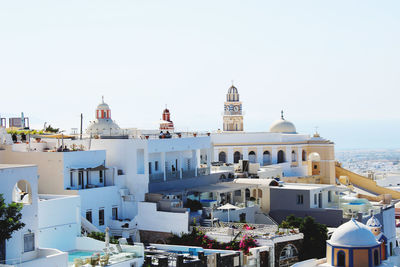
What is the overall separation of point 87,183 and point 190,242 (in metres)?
6.47

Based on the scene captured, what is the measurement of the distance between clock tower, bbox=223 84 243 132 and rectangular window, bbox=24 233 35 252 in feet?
168

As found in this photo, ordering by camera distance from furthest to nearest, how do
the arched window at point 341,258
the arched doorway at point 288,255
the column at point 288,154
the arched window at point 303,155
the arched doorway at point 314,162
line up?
the arched window at point 303,155 < the arched doorway at point 314,162 < the column at point 288,154 < the arched doorway at point 288,255 < the arched window at point 341,258

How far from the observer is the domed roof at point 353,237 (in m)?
30.1

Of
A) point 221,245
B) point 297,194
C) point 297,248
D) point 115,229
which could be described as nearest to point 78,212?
point 115,229

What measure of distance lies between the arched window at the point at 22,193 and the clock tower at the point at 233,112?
156ft

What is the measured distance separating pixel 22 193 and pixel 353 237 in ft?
47.7

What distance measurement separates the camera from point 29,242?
2838 centimetres

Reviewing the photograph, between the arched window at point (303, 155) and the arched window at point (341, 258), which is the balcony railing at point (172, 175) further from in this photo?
the arched window at point (303, 155)

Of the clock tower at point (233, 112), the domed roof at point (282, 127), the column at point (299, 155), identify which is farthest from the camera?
the clock tower at point (233, 112)

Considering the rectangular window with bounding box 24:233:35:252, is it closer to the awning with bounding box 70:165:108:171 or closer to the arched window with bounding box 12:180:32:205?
the arched window with bounding box 12:180:32:205

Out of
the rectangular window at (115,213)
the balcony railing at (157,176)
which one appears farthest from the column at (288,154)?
the rectangular window at (115,213)

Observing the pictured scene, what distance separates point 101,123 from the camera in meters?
48.8

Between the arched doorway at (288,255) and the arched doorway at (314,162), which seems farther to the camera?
the arched doorway at (314,162)

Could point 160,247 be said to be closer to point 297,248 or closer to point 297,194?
point 297,248
